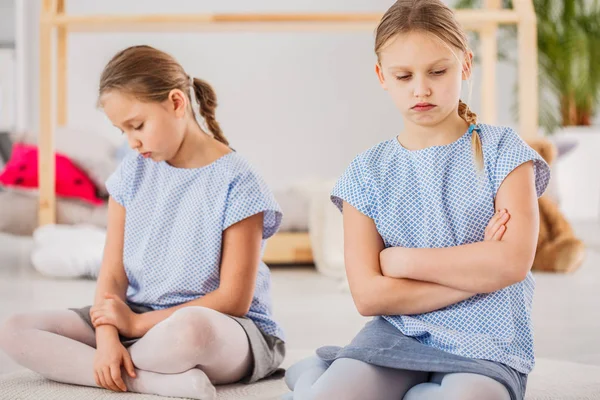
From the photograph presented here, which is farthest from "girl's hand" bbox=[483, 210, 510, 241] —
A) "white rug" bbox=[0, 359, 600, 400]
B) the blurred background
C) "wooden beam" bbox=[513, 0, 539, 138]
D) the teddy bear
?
the blurred background

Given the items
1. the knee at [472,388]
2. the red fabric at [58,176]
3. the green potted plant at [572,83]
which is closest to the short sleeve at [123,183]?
the knee at [472,388]

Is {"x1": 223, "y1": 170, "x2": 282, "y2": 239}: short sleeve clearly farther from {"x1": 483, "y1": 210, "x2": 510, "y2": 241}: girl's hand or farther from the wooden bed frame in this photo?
the wooden bed frame

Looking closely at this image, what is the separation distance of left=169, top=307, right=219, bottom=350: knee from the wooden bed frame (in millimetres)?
1250

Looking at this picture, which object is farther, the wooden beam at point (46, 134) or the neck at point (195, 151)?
the wooden beam at point (46, 134)

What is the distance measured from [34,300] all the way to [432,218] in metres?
1.14

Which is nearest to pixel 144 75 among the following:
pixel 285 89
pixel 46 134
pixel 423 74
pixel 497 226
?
pixel 423 74

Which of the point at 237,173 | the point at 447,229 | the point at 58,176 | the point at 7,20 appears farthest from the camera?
the point at 7,20

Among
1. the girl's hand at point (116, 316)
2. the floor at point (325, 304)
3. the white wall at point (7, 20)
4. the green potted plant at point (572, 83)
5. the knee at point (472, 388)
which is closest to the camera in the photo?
the knee at point (472, 388)

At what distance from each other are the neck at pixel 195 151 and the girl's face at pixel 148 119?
0.04m

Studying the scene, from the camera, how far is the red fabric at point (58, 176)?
246 cm

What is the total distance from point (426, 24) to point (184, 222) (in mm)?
443

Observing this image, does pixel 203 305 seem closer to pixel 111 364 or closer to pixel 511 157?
pixel 111 364

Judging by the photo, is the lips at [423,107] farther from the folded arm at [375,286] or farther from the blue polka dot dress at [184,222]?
the blue polka dot dress at [184,222]

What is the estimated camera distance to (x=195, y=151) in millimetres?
1177
